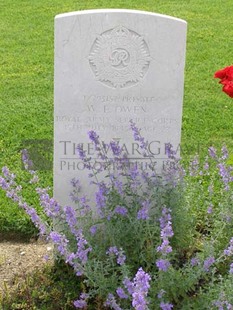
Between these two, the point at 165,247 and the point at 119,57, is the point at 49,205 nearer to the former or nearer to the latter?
the point at 165,247

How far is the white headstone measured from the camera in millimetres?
3453

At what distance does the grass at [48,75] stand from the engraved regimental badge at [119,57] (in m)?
1.30

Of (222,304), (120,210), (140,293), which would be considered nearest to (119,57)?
(120,210)

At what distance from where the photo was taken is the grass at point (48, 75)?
5.48 metres

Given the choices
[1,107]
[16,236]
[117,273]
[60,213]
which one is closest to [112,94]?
[60,213]

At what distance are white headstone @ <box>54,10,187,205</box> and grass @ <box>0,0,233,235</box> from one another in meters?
0.95

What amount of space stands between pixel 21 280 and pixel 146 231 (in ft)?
3.00

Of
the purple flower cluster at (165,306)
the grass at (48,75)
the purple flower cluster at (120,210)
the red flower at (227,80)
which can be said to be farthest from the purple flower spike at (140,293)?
the grass at (48,75)

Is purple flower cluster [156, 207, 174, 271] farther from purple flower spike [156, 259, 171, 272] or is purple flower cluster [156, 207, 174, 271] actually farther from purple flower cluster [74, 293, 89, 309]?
purple flower cluster [74, 293, 89, 309]

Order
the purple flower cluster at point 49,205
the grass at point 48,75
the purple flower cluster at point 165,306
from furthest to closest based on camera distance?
the grass at point 48,75 → the purple flower cluster at point 49,205 → the purple flower cluster at point 165,306

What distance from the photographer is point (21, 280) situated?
3.70 metres

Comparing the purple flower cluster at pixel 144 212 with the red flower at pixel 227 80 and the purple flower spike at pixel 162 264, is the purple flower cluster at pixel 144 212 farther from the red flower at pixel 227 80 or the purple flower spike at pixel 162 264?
the red flower at pixel 227 80

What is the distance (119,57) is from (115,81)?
14 centimetres

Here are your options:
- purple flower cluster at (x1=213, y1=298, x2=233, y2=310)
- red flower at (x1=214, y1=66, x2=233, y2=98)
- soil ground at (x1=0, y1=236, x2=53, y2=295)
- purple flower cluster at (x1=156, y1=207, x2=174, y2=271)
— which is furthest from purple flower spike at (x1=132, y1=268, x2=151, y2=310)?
soil ground at (x1=0, y1=236, x2=53, y2=295)
